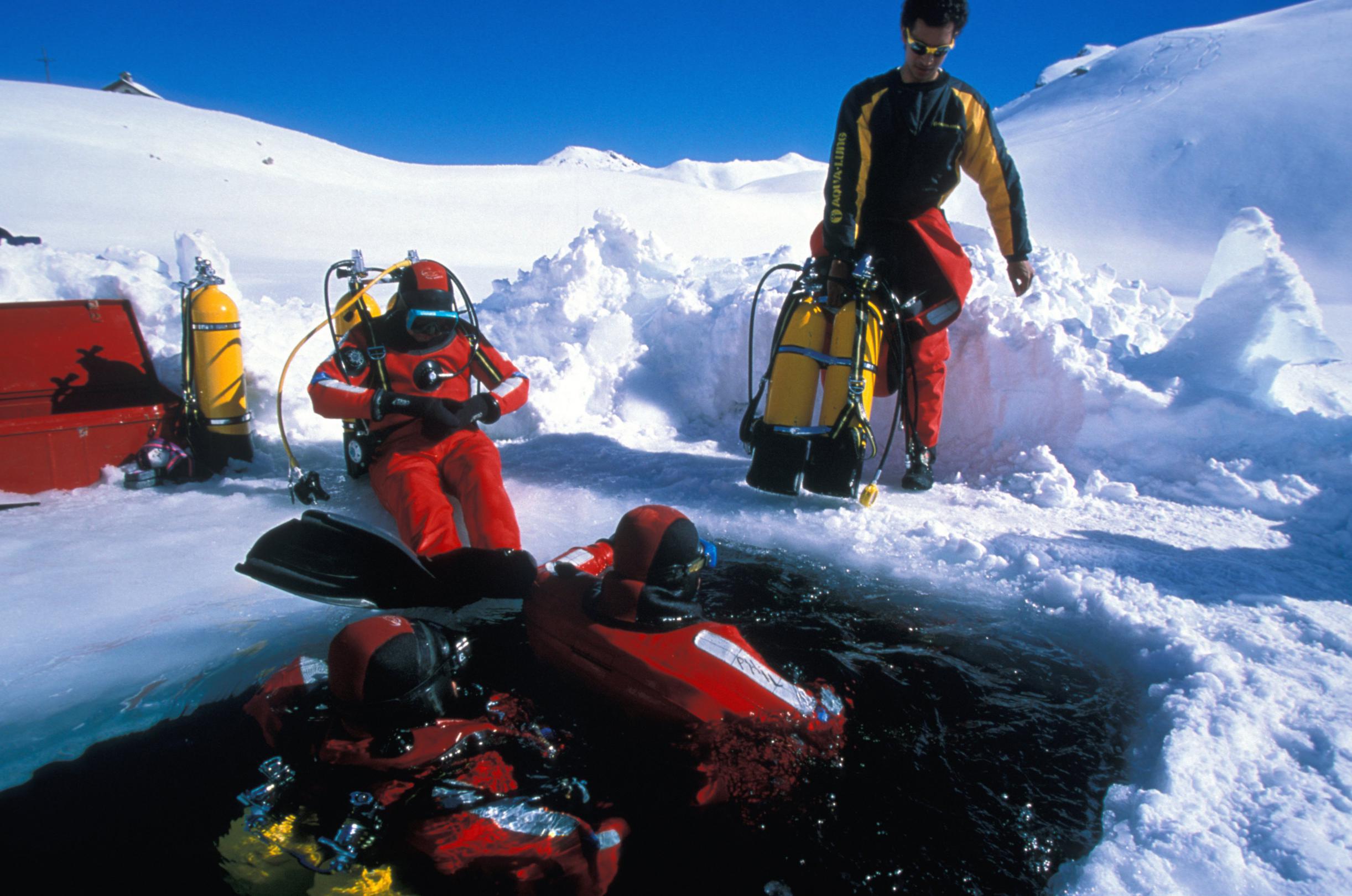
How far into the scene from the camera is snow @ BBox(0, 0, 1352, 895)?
200 cm

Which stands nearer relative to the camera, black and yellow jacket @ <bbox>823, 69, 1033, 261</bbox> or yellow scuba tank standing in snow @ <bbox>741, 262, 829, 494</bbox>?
black and yellow jacket @ <bbox>823, 69, 1033, 261</bbox>

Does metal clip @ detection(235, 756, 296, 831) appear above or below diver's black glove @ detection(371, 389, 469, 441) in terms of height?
below

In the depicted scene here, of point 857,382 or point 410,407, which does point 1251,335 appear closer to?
point 857,382

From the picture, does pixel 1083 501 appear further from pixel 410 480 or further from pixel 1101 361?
pixel 410 480

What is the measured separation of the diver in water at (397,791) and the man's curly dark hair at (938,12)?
305 centimetres

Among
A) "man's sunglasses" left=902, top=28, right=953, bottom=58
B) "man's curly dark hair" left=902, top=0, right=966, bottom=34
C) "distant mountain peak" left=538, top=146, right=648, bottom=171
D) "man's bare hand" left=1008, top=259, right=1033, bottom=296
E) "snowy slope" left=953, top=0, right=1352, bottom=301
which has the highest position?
"distant mountain peak" left=538, top=146, right=648, bottom=171

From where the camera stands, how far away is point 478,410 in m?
3.63

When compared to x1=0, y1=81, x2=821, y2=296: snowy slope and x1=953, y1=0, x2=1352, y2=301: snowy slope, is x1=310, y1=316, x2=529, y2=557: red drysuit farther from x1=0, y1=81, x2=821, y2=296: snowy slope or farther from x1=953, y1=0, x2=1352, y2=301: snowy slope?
x1=953, y1=0, x2=1352, y2=301: snowy slope

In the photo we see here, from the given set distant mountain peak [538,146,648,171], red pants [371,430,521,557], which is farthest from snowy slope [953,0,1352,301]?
distant mountain peak [538,146,648,171]

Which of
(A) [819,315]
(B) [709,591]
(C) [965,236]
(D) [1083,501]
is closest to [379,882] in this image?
(B) [709,591]

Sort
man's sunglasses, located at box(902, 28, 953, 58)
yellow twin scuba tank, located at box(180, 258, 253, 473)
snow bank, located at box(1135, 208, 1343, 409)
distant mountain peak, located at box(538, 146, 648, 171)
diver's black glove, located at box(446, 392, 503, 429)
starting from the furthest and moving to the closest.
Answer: distant mountain peak, located at box(538, 146, 648, 171) < yellow twin scuba tank, located at box(180, 258, 253, 473) < snow bank, located at box(1135, 208, 1343, 409) < diver's black glove, located at box(446, 392, 503, 429) < man's sunglasses, located at box(902, 28, 953, 58)

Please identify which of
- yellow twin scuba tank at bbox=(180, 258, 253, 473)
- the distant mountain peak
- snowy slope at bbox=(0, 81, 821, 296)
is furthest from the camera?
the distant mountain peak

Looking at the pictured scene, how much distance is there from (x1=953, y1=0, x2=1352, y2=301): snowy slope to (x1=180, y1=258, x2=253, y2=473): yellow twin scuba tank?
11085mm

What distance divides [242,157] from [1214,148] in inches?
1051
